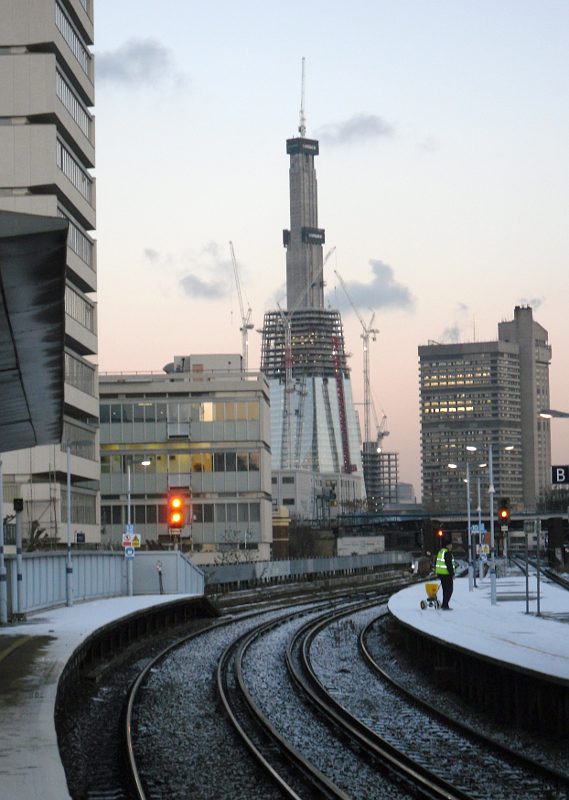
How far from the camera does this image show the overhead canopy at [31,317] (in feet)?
44.1

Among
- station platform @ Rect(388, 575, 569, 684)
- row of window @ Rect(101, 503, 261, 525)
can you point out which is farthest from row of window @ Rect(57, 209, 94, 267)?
station platform @ Rect(388, 575, 569, 684)

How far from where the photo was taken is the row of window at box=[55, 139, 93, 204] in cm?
9388

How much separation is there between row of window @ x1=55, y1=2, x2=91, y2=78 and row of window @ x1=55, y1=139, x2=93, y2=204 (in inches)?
319

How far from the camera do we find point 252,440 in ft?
456

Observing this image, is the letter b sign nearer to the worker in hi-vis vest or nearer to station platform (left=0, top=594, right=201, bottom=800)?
the worker in hi-vis vest

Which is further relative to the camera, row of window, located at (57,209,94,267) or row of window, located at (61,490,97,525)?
row of window, located at (57,209,94,267)

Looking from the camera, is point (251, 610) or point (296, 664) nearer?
point (296, 664)

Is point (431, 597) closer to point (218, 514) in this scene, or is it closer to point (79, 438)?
point (79, 438)

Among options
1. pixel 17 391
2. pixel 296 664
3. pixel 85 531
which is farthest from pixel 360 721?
pixel 85 531

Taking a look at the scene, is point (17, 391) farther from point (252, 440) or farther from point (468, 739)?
point (252, 440)

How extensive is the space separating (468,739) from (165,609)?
3137 cm

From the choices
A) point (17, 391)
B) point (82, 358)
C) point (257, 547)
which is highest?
point (82, 358)

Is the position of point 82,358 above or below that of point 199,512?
above

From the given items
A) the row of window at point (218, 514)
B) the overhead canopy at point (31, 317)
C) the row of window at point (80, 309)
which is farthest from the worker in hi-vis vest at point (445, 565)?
the row of window at point (218, 514)
